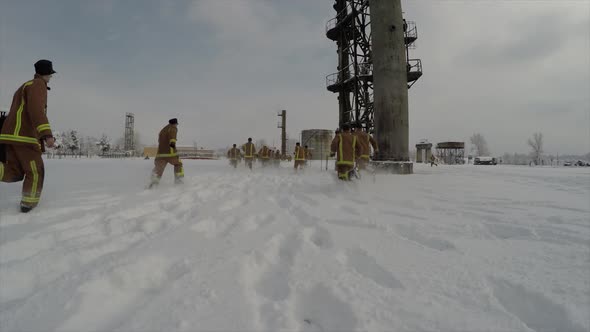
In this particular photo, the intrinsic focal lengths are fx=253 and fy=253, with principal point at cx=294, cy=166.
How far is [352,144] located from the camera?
246 inches

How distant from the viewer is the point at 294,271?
162 centimetres

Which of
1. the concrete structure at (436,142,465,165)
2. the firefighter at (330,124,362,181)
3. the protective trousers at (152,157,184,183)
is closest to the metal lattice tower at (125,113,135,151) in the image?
the concrete structure at (436,142,465,165)

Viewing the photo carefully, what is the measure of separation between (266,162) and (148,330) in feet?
57.1

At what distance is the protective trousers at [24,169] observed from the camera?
117 inches

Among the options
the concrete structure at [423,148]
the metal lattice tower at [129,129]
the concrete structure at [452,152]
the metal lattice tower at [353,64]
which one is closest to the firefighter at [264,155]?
the metal lattice tower at [353,64]

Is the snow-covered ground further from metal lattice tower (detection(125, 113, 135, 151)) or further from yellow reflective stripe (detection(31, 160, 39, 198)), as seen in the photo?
metal lattice tower (detection(125, 113, 135, 151))

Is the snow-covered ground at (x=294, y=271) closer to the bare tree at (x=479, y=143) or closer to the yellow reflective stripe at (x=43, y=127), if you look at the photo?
the yellow reflective stripe at (x=43, y=127)

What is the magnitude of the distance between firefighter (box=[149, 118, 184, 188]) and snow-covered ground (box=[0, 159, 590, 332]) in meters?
2.65

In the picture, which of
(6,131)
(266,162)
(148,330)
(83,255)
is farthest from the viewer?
(266,162)

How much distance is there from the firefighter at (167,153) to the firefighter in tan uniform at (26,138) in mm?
2566

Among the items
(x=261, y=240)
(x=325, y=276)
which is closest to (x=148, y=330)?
(x=325, y=276)

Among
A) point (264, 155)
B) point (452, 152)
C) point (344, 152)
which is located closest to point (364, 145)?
point (344, 152)

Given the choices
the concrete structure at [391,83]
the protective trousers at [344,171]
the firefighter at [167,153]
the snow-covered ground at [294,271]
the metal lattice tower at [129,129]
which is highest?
the metal lattice tower at [129,129]

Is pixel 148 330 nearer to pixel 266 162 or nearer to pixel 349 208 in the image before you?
pixel 349 208
